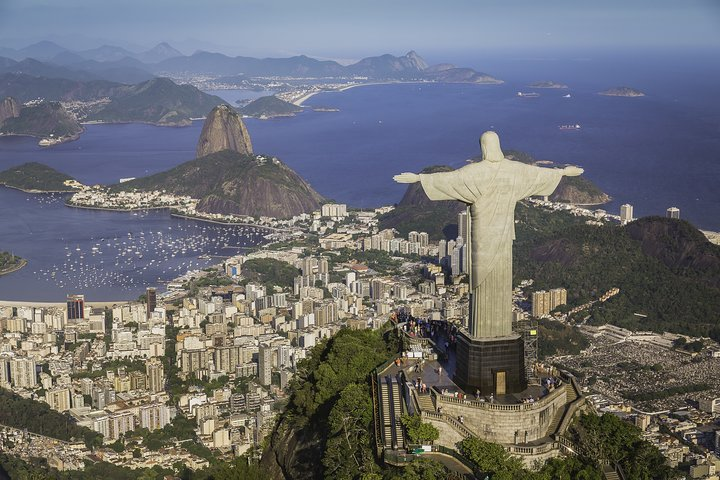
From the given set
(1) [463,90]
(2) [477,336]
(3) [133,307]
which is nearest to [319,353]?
(2) [477,336]

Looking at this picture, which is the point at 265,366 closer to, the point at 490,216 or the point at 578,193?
the point at 490,216

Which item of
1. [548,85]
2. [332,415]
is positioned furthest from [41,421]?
[548,85]

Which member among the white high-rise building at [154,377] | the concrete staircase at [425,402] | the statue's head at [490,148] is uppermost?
the statue's head at [490,148]

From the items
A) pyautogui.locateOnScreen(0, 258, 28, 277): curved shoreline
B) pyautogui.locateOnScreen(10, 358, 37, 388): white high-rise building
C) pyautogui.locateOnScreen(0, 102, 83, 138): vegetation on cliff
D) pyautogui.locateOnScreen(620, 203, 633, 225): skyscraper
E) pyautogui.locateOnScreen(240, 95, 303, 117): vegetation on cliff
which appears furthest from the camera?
pyautogui.locateOnScreen(240, 95, 303, 117): vegetation on cliff

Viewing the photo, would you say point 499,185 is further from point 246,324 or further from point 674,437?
point 246,324

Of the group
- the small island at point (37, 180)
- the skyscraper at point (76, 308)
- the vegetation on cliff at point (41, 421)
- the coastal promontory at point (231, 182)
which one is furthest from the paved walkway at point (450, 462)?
the small island at point (37, 180)

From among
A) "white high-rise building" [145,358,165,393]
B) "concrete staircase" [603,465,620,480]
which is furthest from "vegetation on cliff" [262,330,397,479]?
"white high-rise building" [145,358,165,393]

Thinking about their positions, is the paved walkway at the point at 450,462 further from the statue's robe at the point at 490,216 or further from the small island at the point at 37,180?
the small island at the point at 37,180

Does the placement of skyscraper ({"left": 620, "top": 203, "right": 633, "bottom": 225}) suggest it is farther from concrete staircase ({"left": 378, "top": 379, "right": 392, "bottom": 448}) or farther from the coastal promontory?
concrete staircase ({"left": 378, "top": 379, "right": 392, "bottom": 448})
